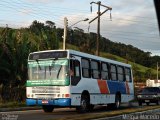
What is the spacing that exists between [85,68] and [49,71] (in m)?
2.05

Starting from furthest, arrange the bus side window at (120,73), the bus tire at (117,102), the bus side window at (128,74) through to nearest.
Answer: the bus side window at (128,74), the bus side window at (120,73), the bus tire at (117,102)

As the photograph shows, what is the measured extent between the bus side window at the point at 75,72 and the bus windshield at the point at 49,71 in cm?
33

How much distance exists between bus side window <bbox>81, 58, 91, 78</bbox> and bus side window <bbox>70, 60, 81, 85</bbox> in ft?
1.73

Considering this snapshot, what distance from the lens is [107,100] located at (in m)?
22.2

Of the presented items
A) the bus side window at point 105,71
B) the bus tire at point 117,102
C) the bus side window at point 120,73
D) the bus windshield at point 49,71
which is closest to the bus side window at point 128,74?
the bus side window at point 120,73

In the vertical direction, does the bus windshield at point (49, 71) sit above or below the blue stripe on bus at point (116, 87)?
above

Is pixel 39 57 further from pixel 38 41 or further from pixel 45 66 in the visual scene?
pixel 38 41

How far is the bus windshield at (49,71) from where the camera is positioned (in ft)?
59.1

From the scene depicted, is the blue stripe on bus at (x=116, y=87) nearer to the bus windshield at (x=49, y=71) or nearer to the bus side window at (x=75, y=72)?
the bus side window at (x=75, y=72)

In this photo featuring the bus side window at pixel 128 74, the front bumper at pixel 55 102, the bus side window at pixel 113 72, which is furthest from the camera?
the bus side window at pixel 128 74

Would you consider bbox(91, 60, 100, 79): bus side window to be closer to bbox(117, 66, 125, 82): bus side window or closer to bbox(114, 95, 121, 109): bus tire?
bbox(114, 95, 121, 109): bus tire

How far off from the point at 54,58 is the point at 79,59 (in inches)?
50.0

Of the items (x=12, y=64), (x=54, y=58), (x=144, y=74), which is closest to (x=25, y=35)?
(x=12, y=64)

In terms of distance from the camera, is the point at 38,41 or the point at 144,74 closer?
the point at 38,41
